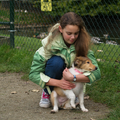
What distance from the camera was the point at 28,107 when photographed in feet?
8.59

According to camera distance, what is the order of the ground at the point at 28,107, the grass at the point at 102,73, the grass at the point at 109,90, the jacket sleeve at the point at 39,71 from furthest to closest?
the grass at the point at 102,73
the grass at the point at 109,90
the jacket sleeve at the point at 39,71
the ground at the point at 28,107

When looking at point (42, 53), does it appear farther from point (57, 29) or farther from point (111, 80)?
point (111, 80)

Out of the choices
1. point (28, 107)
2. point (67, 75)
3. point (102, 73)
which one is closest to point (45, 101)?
point (28, 107)

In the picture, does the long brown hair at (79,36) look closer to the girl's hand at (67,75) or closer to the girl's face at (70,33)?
the girl's face at (70,33)

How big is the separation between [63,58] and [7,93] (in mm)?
1182

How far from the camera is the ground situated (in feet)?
7.54

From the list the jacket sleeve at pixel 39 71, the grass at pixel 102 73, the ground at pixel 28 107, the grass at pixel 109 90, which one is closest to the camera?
the ground at pixel 28 107

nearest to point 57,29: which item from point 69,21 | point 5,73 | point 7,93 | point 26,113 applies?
point 69,21

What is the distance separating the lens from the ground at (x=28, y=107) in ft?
7.54

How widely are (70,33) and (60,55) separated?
298 millimetres

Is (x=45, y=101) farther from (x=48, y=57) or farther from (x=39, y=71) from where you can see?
(x=48, y=57)

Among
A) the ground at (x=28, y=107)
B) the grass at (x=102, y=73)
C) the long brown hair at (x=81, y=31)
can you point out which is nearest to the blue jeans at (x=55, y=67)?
the long brown hair at (x=81, y=31)

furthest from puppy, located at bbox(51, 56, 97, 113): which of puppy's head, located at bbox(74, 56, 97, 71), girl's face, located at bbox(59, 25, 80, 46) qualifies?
girl's face, located at bbox(59, 25, 80, 46)

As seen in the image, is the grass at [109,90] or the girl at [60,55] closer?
the girl at [60,55]
